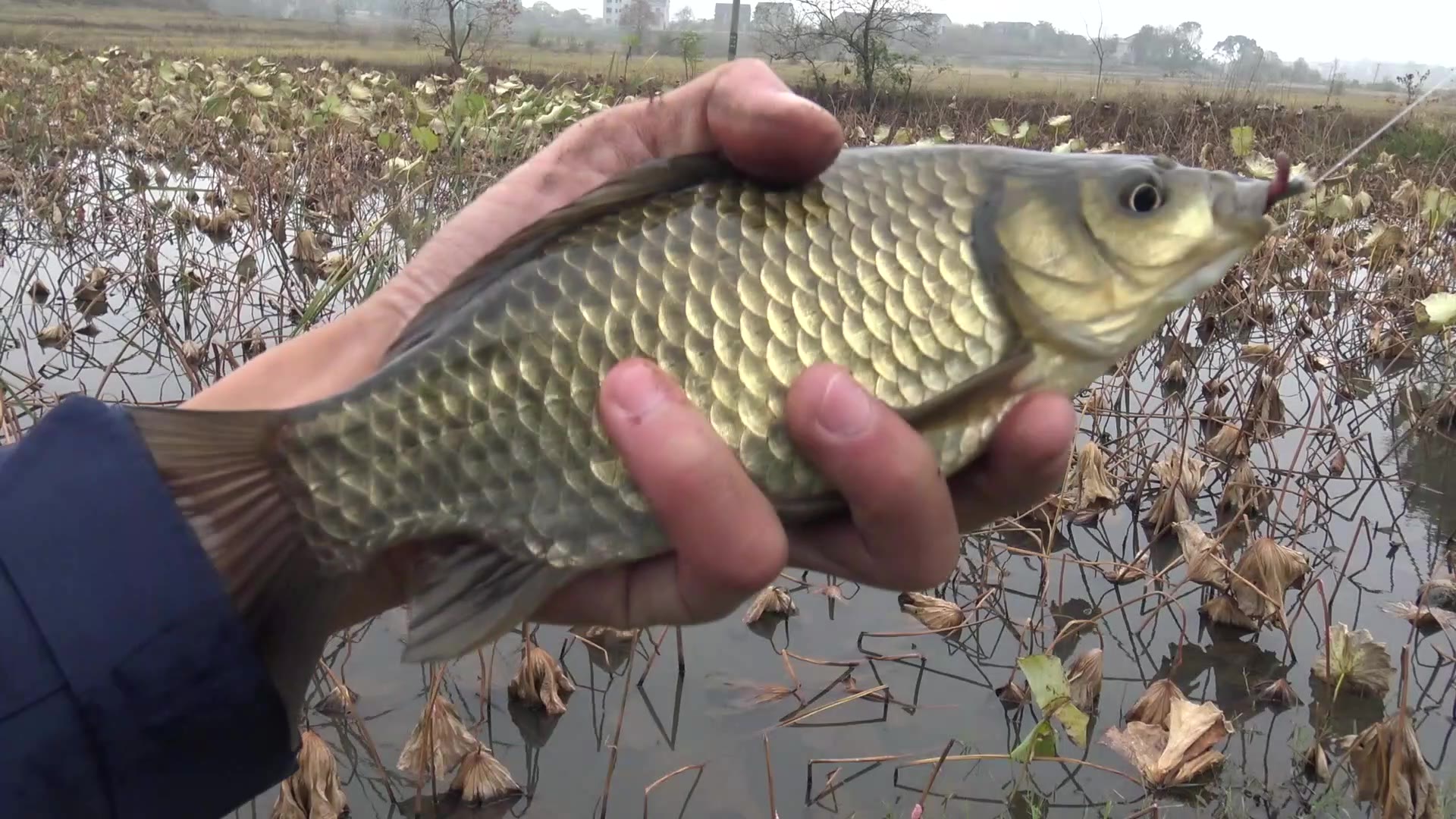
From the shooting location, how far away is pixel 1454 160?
26.6 feet

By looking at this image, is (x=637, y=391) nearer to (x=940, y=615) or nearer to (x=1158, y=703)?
(x=1158, y=703)

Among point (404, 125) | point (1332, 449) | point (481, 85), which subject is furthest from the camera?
point (481, 85)

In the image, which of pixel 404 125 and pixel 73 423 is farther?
pixel 404 125

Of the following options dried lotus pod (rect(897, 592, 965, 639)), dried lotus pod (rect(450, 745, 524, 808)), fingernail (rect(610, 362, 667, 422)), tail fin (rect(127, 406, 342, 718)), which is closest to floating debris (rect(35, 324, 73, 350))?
dried lotus pod (rect(450, 745, 524, 808))

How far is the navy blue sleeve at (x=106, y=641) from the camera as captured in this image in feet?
3.76

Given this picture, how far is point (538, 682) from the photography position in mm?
2713

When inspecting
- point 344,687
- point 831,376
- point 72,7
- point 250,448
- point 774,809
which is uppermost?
point 72,7

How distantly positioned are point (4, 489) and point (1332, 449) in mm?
4261

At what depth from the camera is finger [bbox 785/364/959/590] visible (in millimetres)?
1177

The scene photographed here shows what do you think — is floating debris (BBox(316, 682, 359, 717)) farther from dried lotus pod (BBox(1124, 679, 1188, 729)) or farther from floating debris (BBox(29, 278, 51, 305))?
floating debris (BBox(29, 278, 51, 305))

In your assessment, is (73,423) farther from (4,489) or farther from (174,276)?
(174,276)

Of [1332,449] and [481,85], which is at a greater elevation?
[481,85]

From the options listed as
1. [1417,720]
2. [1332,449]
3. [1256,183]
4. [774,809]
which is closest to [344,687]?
[774,809]

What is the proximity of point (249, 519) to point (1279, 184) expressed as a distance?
1317 millimetres
